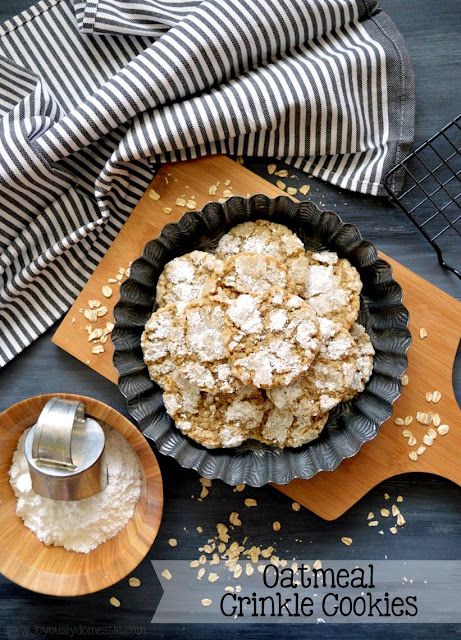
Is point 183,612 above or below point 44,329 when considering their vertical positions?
below

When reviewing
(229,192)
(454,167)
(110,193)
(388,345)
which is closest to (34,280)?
(110,193)

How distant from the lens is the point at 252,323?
4.75 ft

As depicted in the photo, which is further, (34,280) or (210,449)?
(34,280)

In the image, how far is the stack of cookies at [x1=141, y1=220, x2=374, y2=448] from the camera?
1.45 metres

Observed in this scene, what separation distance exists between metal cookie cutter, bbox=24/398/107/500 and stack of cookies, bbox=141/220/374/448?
7.9 inches

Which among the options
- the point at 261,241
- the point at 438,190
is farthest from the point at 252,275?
the point at 438,190

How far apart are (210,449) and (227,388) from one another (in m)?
0.20

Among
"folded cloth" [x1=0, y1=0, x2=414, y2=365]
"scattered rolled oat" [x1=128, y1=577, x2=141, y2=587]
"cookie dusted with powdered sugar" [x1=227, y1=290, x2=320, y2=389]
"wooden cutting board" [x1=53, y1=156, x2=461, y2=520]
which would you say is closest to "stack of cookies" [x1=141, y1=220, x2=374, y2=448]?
"cookie dusted with powdered sugar" [x1=227, y1=290, x2=320, y2=389]

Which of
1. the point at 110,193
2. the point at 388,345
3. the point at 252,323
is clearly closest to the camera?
the point at 252,323

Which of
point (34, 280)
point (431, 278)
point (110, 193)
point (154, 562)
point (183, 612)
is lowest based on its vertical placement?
point (183, 612)

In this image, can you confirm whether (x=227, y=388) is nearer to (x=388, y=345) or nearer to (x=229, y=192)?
(x=388, y=345)

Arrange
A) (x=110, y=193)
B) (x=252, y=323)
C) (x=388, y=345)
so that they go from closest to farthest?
1. (x=252, y=323)
2. (x=388, y=345)
3. (x=110, y=193)

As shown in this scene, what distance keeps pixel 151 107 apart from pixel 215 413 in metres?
0.77

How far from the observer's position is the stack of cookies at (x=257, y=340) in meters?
1.45
